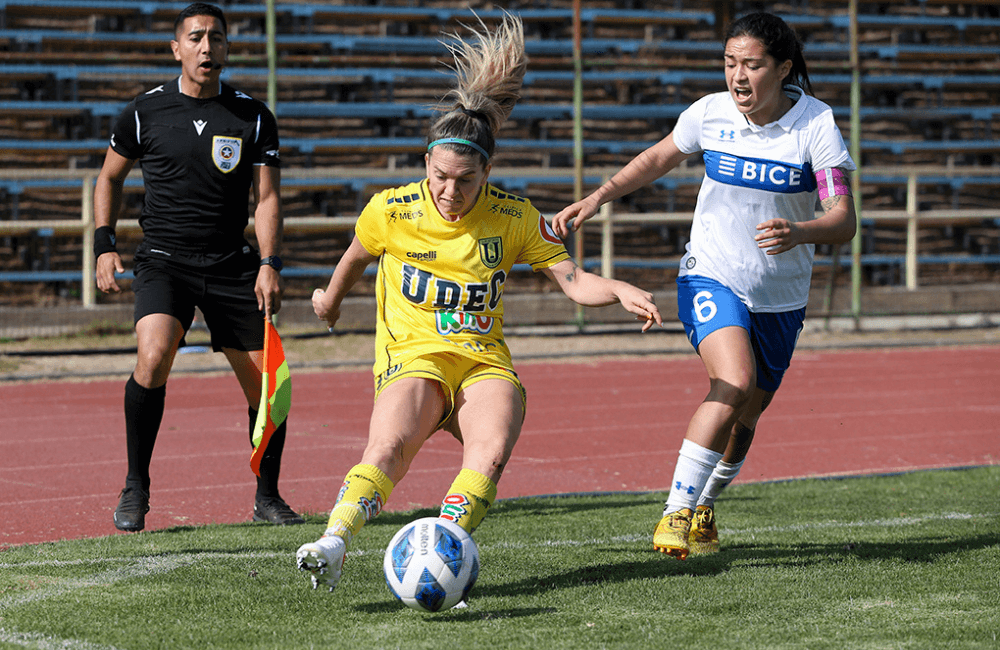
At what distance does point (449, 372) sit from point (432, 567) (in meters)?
0.83

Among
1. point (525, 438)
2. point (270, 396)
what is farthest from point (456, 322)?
point (525, 438)

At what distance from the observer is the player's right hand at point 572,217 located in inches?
176

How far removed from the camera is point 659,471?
7.25m

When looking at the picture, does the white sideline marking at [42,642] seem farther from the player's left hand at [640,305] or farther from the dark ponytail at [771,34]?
the dark ponytail at [771,34]

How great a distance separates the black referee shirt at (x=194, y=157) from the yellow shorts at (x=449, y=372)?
156 centimetres

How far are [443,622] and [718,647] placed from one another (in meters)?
0.80

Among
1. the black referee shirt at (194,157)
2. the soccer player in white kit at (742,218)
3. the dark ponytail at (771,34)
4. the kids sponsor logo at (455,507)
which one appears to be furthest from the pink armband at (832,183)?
the black referee shirt at (194,157)

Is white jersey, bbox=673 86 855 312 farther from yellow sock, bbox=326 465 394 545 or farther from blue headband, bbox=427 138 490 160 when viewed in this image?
yellow sock, bbox=326 465 394 545

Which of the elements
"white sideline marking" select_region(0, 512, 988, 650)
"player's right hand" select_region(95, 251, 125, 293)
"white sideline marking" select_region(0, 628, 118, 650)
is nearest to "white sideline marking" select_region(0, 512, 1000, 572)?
"white sideline marking" select_region(0, 512, 988, 650)

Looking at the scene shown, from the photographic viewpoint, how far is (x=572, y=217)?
181 inches

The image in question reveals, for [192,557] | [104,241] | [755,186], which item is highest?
[755,186]

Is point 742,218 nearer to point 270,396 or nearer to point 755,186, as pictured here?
point 755,186

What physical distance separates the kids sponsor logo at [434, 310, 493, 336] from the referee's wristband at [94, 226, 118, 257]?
1806mm

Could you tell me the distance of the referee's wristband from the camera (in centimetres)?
523
